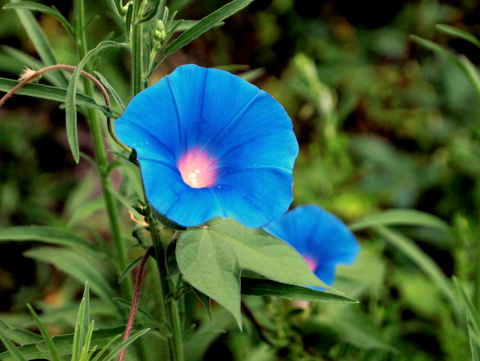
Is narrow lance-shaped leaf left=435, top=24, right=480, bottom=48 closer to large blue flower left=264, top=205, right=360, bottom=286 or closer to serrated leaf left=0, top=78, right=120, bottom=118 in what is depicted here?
large blue flower left=264, top=205, right=360, bottom=286

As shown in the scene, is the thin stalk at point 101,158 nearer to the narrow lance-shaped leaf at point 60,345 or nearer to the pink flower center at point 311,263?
the narrow lance-shaped leaf at point 60,345

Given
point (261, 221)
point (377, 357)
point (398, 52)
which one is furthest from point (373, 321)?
point (398, 52)

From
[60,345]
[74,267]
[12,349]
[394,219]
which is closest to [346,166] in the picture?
[394,219]

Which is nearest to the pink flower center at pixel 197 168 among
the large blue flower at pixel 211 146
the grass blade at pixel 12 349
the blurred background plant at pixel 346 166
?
the large blue flower at pixel 211 146

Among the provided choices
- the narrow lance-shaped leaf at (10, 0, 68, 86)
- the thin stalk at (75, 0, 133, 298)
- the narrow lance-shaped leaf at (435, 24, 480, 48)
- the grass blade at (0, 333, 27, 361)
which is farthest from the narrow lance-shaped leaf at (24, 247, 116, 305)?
the narrow lance-shaped leaf at (435, 24, 480, 48)

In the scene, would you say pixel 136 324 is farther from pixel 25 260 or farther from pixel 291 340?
pixel 25 260

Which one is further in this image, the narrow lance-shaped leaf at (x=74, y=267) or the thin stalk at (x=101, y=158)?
the narrow lance-shaped leaf at (x=74, y=267)
